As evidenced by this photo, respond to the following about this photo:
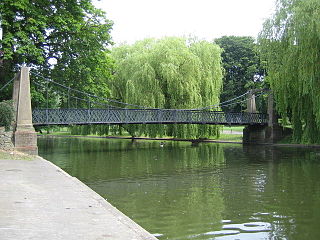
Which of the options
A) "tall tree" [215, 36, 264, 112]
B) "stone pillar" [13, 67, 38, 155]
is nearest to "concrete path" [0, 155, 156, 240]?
"stone pillar" [13, 67, 38, 155]

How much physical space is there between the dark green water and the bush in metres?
3.25

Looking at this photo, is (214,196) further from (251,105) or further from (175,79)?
(251,105)

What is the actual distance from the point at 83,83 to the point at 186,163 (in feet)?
27.8

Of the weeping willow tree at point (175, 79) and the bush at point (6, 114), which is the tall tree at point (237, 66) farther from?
the bush at point (6, 114)

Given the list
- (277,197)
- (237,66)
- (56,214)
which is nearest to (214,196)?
(277,197)

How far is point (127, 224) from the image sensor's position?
6441 mm

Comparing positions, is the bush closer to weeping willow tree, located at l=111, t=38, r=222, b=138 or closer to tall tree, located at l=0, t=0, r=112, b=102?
tall tree, located at l=0, t=0, r=112, b=102

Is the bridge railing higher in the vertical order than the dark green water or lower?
higher

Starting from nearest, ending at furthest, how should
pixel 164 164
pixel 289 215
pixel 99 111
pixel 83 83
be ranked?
pixel 289 215
pixel 164 164
pixel 83 83
pixel 99 111

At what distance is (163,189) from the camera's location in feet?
41.4

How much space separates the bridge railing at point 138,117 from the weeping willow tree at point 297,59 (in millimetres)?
6935

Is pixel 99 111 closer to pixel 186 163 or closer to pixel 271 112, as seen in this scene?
pixel 186 163

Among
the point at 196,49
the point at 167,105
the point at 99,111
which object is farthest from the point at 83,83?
the point at 196,49

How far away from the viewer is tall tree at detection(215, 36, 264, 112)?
5784cm
